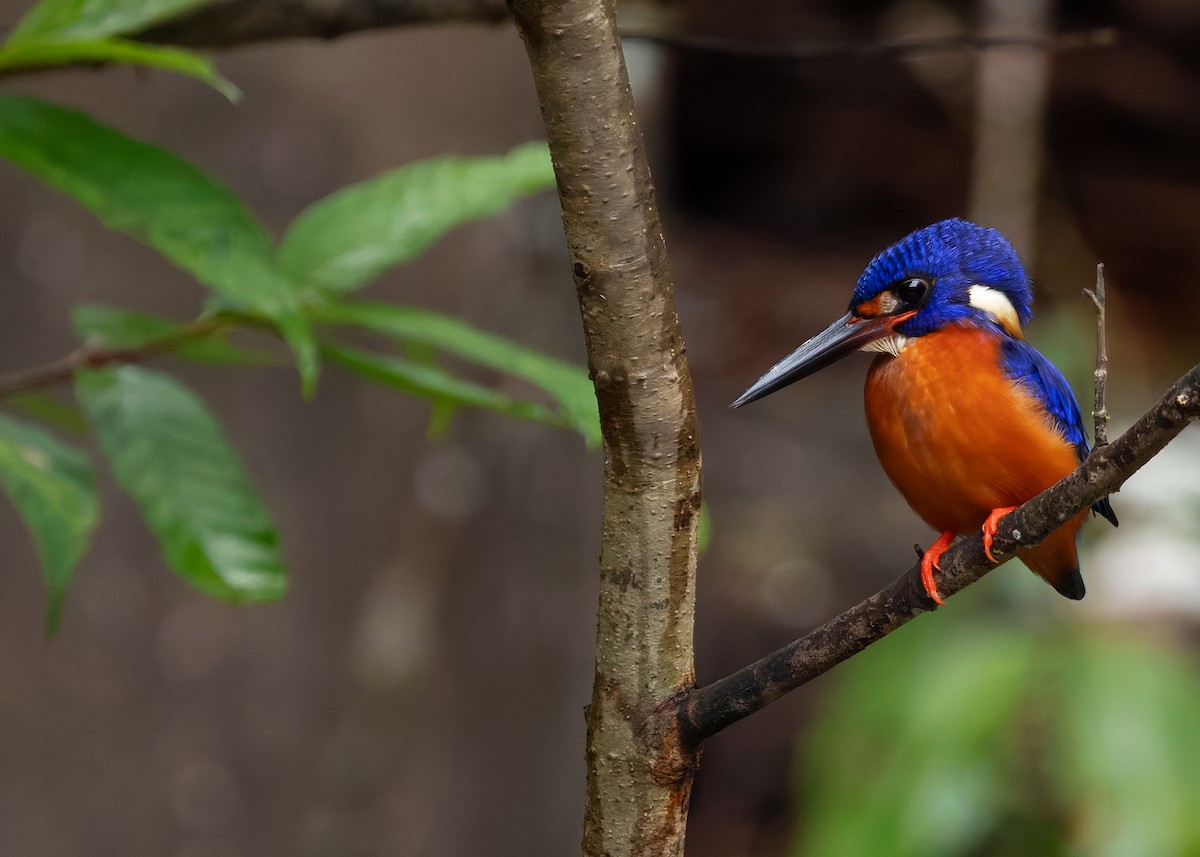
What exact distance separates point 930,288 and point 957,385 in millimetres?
108

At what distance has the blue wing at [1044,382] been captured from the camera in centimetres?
108

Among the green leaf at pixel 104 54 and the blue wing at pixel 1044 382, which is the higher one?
the green leaf at pixel 104 54

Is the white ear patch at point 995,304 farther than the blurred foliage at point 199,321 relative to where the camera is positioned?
Yes

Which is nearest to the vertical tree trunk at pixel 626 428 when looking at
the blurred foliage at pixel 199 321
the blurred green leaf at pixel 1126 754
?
the blurred foliage at pixel 199 321

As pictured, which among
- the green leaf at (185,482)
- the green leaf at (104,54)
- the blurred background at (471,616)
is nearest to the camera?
the green leaf at (104,54)

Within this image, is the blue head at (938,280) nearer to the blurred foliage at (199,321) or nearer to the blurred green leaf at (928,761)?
the blurred foliage at (199,321)

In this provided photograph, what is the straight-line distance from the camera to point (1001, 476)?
40.9 inches

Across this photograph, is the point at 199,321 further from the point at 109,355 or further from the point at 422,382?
the point at 422,382

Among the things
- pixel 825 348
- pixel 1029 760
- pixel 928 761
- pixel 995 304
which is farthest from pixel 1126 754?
pixel 825 348

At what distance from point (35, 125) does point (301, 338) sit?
240mm

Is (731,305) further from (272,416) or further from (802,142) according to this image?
(272,416)

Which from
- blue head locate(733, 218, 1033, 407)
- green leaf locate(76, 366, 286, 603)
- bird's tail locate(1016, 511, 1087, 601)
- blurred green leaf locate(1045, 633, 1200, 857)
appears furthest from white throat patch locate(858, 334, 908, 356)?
blurred green leaf locate(1045, 633, 1200, 857)

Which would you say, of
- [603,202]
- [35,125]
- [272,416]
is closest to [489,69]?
[272,416]

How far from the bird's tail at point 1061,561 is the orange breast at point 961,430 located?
0.20 ft
